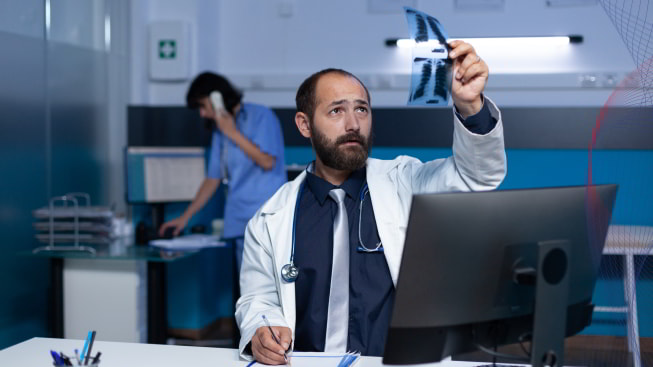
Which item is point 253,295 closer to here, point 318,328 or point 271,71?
point 318,328

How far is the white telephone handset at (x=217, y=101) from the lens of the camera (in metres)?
3.31

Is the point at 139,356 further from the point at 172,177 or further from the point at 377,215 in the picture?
the point at 172,177

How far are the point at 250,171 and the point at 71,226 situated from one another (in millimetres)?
895

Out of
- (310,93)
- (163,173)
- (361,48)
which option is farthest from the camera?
(361,48)

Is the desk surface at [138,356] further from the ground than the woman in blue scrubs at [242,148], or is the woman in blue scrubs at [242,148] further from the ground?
the woman in blue scrubs at [242,148]

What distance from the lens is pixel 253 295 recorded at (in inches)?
65.2

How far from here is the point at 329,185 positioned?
5.77ft

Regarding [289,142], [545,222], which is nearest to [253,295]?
[545,222]

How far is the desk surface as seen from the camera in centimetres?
138

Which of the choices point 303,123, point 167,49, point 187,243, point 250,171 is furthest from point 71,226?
point 303,123

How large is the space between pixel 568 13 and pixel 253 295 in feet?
10.5

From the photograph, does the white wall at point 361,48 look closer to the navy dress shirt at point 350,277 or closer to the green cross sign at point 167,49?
the green cross sign at point 167,49

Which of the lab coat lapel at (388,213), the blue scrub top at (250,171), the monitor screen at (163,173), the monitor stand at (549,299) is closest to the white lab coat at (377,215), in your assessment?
the lab coat lapel at (388,213)

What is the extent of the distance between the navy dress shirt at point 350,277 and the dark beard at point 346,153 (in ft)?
0.17
